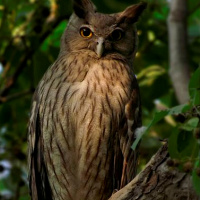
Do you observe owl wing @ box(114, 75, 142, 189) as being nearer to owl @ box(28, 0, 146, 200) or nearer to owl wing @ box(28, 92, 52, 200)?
owl @ box(28, 0, 146, 200)

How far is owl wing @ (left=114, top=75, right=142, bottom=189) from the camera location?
371 centimetres

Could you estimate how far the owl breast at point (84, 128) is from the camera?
3.65 m

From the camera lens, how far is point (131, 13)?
4.22m

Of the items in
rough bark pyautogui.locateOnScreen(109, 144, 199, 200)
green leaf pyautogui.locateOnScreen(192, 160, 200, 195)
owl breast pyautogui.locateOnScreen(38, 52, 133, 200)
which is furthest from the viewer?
owl breast pyautogui.locateOnScreen(38, 52, 133, 200)

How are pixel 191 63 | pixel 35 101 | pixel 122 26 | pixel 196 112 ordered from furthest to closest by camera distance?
1. pixel 191 63
2. pixel 122 26
3. pixel 35 101
4. pixel 196 112

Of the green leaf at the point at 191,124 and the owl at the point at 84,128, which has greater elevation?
the green leaf at the point at 191,124

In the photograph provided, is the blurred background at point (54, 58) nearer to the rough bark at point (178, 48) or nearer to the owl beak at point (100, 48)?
the rough bark at point (178, 48)

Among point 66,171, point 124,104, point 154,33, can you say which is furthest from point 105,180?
point 154,33

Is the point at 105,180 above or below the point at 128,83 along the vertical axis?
below

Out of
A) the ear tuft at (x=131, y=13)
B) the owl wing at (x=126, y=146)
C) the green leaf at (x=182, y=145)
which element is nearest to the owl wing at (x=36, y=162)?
the owl wing at (x=126, y=146)

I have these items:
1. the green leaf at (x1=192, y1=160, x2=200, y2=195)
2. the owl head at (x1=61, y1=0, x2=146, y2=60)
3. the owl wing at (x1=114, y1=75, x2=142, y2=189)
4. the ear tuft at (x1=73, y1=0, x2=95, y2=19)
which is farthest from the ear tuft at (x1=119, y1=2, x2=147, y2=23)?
the green leaf at (x1=192, y1=160, x2=200, y2=195)

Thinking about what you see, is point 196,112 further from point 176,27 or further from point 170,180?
point 176,27

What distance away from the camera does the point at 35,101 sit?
3938 mm

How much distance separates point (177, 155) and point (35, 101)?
1.66m
